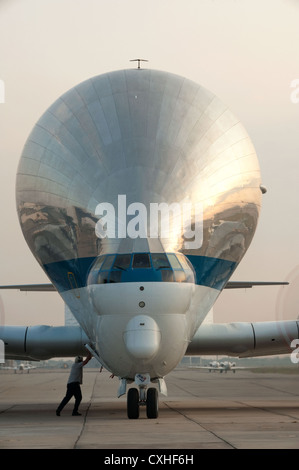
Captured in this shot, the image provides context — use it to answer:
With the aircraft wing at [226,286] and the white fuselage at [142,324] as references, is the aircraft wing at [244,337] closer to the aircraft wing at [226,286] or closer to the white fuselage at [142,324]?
the aircraft wing at [226,286]

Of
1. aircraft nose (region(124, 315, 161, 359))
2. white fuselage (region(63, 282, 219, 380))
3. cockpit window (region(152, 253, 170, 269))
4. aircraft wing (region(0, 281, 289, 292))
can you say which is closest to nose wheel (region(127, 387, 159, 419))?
white fuselage (region(63, 282, 219, 380))

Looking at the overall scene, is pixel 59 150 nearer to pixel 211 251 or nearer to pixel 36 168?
pixel 36 168

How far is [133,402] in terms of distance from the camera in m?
17.4

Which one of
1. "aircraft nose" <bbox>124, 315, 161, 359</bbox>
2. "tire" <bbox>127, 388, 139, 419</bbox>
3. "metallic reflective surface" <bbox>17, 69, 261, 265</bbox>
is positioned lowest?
"tire" <bbox>127, 388, 139, 419</bbox>

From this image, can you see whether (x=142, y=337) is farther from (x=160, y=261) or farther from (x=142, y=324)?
(x=160, y=261)

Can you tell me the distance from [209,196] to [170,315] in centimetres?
325

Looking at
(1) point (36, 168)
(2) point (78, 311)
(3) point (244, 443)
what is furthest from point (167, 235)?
(3) point (244, 443)

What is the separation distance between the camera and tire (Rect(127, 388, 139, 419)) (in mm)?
17266

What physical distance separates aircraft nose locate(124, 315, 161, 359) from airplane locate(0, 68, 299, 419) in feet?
0.08

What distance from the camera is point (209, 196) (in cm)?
1848

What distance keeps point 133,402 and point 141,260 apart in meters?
3.10

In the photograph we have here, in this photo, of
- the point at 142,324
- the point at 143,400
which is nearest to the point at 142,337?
the point at 142,324

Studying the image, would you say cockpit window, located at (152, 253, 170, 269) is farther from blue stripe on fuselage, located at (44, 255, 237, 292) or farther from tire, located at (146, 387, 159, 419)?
tire, located at (146, 387, 159, 419)

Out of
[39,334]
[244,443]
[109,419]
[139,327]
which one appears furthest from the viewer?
[39,334]
